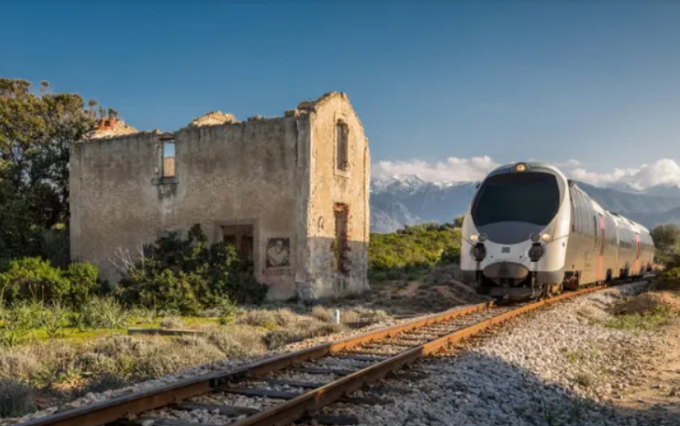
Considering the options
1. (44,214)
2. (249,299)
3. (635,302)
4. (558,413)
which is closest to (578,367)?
(558,413)

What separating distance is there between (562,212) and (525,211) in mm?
829

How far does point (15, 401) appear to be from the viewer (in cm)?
646

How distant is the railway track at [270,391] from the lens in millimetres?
5457

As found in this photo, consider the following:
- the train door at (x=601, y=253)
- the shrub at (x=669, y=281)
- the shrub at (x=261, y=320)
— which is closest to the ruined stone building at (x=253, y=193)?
the shrub at (x=261, y=320)

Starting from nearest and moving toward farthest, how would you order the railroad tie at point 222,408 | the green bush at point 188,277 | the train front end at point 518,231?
the railroad tie at point 222,408 < the train front end at point 518,231 < the green bush at point 188,277

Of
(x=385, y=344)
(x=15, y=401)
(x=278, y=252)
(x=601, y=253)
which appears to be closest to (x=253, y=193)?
(x=278, y=252)

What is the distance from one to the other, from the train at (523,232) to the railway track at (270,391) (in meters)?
4.88

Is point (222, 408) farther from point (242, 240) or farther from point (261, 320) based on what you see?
point (242, 240)

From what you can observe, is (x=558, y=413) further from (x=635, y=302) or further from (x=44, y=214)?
(x=44, y=214)

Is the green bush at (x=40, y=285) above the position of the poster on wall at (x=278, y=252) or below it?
below

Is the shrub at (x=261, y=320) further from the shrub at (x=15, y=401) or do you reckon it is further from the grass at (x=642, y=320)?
the grass at (x=642, y=320)

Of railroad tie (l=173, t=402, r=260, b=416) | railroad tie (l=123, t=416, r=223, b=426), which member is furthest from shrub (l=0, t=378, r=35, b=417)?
railroad tie (l=173, t=402, r=260, b=416)

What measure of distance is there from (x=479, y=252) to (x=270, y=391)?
9385 millimetres

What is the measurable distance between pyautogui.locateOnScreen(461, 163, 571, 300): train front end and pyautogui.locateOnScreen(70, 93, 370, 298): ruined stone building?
5.67 m
